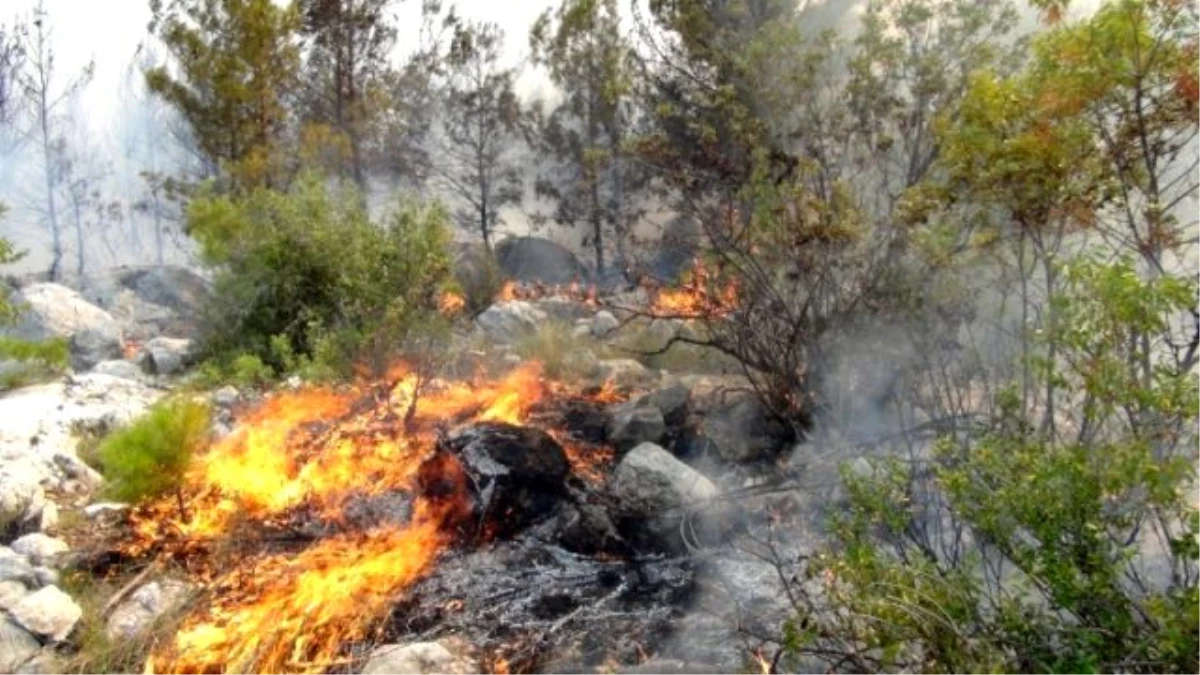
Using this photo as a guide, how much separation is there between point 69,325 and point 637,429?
385 inches

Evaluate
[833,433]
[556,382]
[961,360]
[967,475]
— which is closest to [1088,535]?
[967,475]

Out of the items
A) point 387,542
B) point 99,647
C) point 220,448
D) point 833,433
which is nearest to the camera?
point 99,647

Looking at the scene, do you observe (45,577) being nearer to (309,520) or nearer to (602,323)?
(309,520)

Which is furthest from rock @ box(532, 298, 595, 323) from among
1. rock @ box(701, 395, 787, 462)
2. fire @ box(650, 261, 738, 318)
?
rock @ box(701, 395, 787, 462)

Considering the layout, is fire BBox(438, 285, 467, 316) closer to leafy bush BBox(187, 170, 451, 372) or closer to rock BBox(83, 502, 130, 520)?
leafy bush BBox(187, 170, 451, 372)

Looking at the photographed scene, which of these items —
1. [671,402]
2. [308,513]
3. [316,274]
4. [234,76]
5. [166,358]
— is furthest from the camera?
[234,76]

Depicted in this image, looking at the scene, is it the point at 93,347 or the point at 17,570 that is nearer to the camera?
the point at 17,570

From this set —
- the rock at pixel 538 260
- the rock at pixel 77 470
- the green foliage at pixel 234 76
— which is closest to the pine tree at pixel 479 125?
the rock at pixel 538 260

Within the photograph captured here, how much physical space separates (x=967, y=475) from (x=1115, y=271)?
88 cm

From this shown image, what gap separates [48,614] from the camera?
14.8ft

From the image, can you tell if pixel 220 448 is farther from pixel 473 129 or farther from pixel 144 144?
pixel 144 144

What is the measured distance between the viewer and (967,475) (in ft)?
10.2

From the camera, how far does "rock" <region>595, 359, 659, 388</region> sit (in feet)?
32.9

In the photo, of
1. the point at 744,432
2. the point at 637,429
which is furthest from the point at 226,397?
the point at 744,432
